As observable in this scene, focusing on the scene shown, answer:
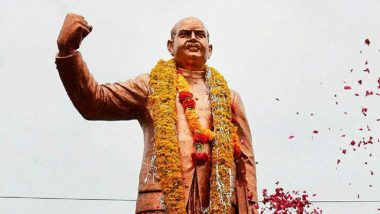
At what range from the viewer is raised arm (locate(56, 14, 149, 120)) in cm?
560

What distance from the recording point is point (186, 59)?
6559 millimetres

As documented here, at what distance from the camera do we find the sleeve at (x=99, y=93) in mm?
5656

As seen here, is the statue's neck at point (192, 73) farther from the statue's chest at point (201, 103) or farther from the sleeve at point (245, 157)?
the sleeve at point (245, 157)

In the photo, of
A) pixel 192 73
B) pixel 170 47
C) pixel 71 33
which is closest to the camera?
pixel 71 33

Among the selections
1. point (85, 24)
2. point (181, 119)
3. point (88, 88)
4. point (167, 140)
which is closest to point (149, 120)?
point (181, 119)

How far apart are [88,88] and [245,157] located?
1607mm

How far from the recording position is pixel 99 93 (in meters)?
6.00

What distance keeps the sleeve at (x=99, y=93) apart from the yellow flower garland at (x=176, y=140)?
5.7 inches

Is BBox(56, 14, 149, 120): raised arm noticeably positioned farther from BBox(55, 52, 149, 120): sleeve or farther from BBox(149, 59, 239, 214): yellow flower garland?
BBox(149, 59, 239, 214): yellow flower garland

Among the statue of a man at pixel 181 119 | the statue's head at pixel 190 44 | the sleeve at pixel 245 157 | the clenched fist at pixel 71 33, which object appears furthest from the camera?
the statue's head at pixel 190 44

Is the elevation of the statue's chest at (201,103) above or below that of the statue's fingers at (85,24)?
below

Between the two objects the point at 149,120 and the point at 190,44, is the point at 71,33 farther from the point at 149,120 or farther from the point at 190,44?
the point at 190,44

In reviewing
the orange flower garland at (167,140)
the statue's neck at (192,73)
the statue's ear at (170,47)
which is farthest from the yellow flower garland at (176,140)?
the statue's ear at (170,47)

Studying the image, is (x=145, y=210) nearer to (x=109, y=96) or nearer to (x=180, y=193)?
(x=180, y=193)
